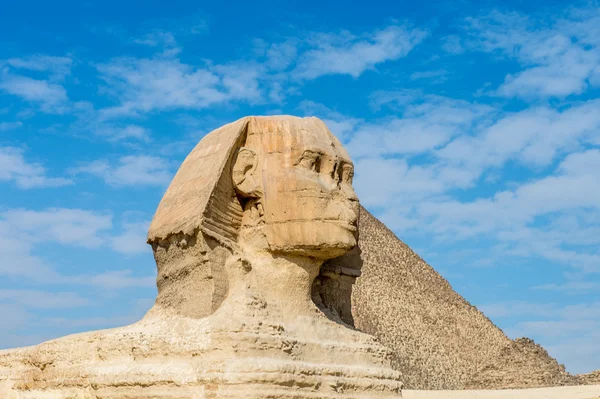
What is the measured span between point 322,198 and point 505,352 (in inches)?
2961

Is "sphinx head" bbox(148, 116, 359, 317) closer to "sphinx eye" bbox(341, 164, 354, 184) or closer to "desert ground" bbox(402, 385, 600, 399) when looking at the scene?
"sphinx eye" bbox(341, 164, 354, 184)

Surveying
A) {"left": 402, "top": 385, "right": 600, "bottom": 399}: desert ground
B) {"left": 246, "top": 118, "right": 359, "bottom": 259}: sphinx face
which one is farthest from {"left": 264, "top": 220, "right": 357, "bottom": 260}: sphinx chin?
{"left": 402, "top": 385, "right": 600, "bottom": 399}: desert ground

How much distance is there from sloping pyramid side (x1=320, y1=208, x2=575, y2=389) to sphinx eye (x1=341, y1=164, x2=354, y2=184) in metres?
69.0

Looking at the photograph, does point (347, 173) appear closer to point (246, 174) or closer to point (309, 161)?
point (309, 161)

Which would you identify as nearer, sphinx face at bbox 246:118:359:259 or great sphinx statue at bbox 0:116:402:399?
great sphinx statue at bbox 0:116:402:399

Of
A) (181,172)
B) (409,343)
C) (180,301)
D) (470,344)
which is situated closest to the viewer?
(180,301)

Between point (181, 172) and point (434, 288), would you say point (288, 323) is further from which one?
point (434, 288)

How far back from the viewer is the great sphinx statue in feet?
24.8

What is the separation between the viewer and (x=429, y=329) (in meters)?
104

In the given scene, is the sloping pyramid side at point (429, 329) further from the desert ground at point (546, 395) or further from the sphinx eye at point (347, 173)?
the sphinx eye at point (347, 173)

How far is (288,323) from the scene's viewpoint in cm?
786

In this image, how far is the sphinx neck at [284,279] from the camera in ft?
26.2

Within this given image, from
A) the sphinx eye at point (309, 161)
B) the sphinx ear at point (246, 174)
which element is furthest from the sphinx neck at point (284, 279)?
the sphinx eye at point (309, 161)

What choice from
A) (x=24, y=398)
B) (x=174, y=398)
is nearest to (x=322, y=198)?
(x=174, y=398)
